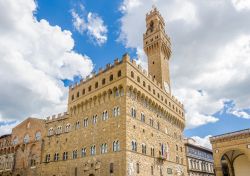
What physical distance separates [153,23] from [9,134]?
1528 inches

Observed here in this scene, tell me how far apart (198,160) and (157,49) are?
88.5ft

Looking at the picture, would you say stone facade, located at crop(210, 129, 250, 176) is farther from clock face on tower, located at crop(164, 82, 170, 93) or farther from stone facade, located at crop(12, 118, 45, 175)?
stone facade, located at crop(12, 118, 45, 175)

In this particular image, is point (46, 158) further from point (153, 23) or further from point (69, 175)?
point (153, 23)

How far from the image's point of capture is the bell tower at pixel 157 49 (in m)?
44.6

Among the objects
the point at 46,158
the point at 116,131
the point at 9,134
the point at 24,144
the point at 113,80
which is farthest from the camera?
the point at 9,134

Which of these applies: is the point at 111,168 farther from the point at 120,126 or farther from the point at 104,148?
the point at 120,126

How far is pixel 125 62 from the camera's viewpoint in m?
33.8

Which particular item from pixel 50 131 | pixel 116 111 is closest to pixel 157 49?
pixel 116 111

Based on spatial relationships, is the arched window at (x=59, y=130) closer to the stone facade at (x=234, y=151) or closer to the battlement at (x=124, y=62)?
the battlement at (x=124, y=62)

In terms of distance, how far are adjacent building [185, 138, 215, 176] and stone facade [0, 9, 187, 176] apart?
4.47 m

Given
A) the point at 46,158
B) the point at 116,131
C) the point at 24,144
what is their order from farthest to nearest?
the point at 24,144 → the point at 46,158 → the point at 116,131

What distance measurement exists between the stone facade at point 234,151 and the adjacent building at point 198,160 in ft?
47.1

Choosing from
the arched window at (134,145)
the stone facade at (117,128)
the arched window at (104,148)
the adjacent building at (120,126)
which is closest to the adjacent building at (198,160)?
the stone facade at (117,128)

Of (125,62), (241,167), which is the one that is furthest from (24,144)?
(241,167)
